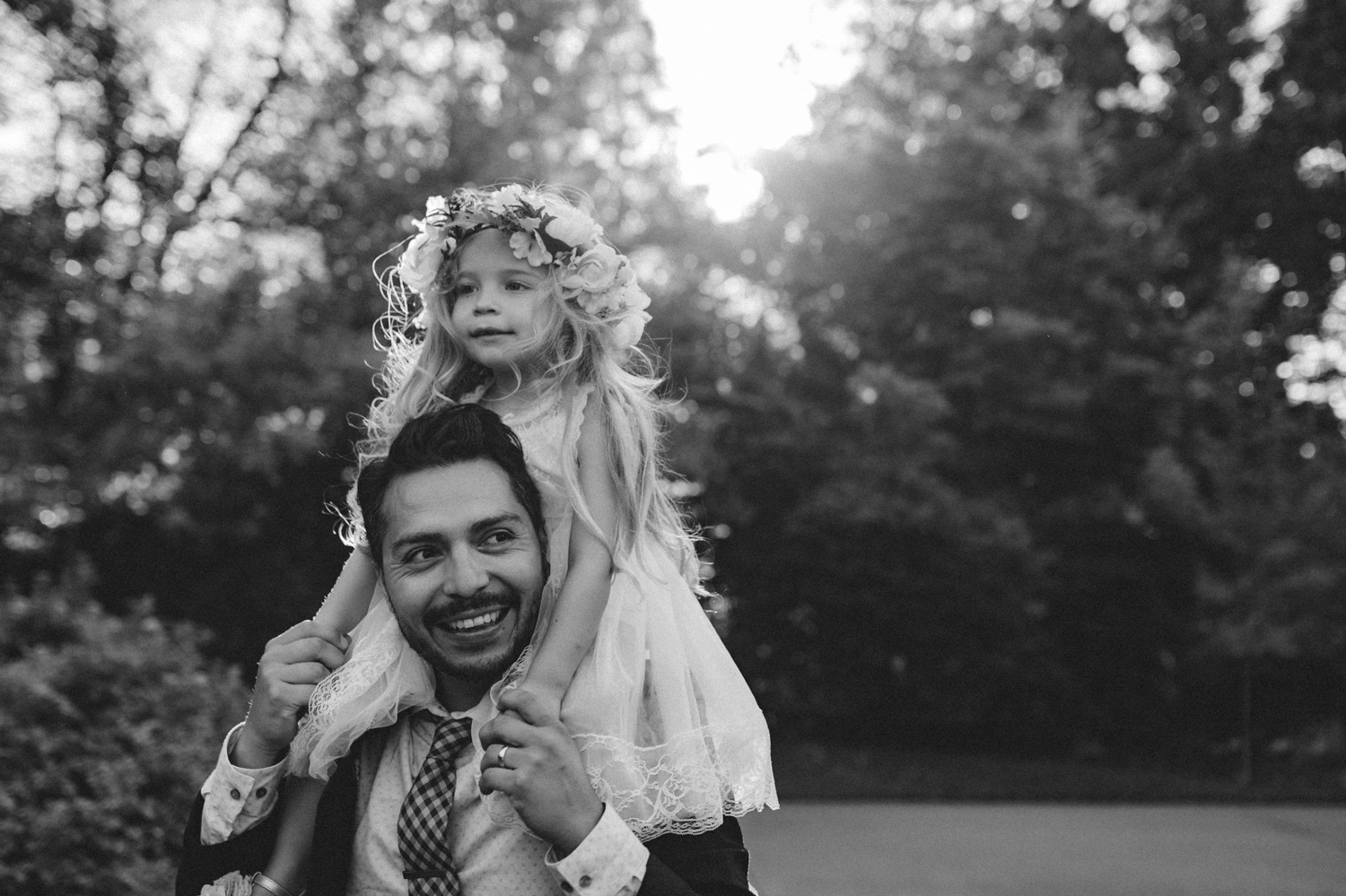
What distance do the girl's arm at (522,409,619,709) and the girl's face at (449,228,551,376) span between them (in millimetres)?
238

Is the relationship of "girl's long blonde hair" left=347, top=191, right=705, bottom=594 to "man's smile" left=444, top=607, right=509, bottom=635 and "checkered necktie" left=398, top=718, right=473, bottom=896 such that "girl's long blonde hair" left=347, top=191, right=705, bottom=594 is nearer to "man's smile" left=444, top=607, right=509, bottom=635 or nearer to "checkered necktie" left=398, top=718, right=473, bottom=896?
"man's smile" left=444, top=607, right=509, bottom=635

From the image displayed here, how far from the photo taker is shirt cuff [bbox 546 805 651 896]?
1643 mm

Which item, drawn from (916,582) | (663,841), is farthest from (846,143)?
(663,841)

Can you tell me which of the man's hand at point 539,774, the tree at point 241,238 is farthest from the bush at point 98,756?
the man's hand at point 539,774

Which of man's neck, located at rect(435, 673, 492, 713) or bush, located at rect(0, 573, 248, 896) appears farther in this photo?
bush, located at rect(0, 573, 248, 896)

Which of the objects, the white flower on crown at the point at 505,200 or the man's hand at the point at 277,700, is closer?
the man's hand at the point at 277,700

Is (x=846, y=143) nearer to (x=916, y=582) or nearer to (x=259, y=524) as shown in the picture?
(x=916, y=582)

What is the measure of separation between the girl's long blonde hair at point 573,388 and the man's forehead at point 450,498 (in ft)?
1.03

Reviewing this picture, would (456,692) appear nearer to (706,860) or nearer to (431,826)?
(431,826)

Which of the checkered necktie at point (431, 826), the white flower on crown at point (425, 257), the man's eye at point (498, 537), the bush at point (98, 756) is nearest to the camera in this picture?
the checkered necktie at point (431, 826)

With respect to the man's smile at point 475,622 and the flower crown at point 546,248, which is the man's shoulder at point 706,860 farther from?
the flower crown at point 546,248

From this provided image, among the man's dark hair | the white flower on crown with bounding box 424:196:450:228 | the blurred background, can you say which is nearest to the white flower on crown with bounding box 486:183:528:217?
the white flower on crown with bounding box 424:196:450:228

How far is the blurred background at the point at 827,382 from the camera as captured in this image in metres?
9.35

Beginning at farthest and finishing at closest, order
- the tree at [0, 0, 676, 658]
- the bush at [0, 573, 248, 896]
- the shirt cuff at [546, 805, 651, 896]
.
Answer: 1. the tree at [0, 0, 676, 658]
2. the bush at [0, 573, 248, 896]
3. the shirt cuff at [546, 805, 651, 896]
